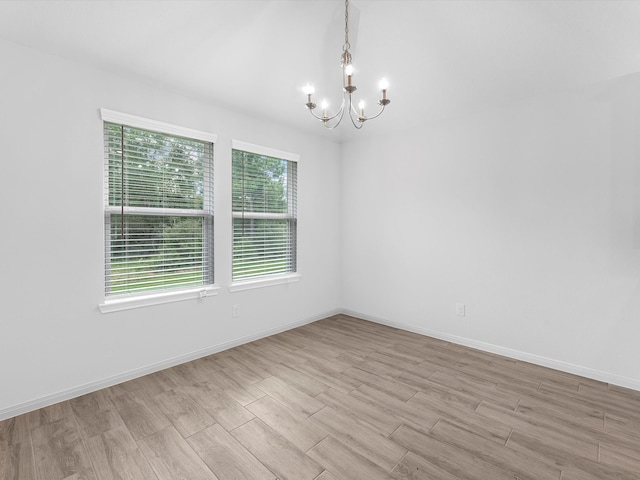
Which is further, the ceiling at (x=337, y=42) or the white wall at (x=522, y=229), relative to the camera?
the white wall at (x=522, y=229)

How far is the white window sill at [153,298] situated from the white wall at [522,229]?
2270mm

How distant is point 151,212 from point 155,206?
78mm

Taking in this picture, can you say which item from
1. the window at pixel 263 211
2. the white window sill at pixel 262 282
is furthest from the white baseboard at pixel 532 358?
the window at pixel 263 211

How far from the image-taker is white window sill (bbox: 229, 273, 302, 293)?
11.3 feet

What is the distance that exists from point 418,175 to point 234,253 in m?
2.42

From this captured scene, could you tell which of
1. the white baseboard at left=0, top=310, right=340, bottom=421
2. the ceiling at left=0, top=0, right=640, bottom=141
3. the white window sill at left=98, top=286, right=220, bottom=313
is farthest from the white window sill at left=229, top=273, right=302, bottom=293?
the ceiling at left=0, top=0, right=640, bottom=141

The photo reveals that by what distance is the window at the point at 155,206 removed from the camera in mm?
2652

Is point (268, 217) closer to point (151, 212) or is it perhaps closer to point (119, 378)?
point (151, 212)

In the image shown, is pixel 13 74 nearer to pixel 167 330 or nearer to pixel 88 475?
pixel 167 330

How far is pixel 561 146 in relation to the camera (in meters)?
2.88

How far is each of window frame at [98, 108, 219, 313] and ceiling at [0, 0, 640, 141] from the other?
0.37m

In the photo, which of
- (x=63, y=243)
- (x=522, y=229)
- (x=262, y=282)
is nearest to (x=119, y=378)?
(x=63, y=243)

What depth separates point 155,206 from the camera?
2877mm

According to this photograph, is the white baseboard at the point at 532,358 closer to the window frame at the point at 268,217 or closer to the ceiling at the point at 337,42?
the window frame at the point at 268,217
